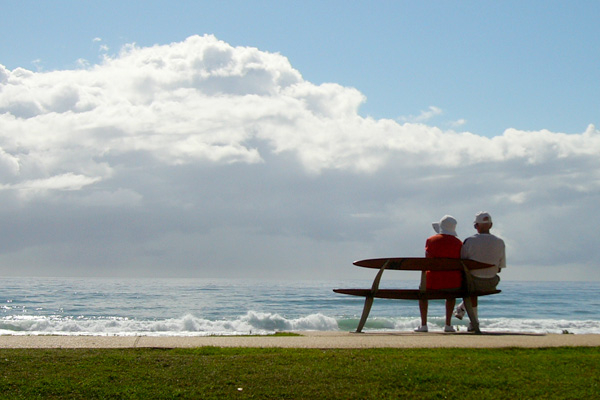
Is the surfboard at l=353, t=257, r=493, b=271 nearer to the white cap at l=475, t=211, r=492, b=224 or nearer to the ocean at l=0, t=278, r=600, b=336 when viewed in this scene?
the white cap at l=475, t=211, r=492, b=224

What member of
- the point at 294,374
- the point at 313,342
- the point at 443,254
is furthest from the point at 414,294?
the point at 294,374

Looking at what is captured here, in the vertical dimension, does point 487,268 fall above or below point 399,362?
above

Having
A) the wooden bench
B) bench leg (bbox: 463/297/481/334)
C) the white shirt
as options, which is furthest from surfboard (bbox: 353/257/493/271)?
bench leg (bbox: 463/297/481/334)

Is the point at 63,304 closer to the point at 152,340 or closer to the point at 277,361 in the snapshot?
the point at 152,340

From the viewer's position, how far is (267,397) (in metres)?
5.24

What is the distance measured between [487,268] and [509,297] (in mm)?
32208

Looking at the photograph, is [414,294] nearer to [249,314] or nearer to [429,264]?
[429,264]

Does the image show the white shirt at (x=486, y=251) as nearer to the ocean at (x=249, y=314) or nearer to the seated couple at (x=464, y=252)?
the seated couple at (x=464, y=252)

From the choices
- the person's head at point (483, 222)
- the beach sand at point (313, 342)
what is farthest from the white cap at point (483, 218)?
the beach sand at point (313, 342)

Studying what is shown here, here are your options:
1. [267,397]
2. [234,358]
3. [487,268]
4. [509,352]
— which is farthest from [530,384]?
[487,268]

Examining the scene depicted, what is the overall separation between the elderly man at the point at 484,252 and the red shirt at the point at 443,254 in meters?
0.18

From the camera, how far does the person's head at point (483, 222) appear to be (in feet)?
31.6

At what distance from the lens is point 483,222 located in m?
9.67

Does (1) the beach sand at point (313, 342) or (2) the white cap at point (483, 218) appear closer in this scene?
(1) the beach sand at point (313, 342)
